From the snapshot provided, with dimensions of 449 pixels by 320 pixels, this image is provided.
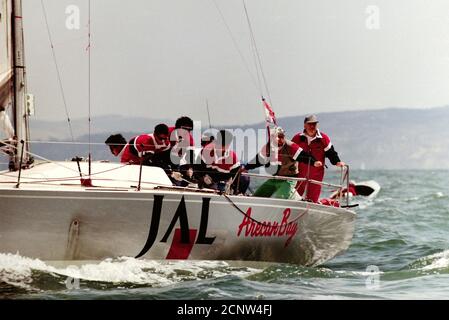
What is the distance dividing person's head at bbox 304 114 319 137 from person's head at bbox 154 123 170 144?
1.96 metres

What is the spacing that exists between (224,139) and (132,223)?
2.45 meters

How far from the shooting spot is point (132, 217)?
9.62 m

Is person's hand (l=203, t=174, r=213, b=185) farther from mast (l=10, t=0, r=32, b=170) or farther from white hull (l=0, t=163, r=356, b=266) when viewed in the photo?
mast (l=10, t=0, r=32, b=170)

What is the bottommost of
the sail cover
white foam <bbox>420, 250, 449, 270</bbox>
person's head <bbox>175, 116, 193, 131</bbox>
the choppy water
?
white foam <bbox>420, 250, 449, 270</bbox>

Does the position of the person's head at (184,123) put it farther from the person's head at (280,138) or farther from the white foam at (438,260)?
the white foam at (438,260)

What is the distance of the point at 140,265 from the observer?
9797 millimetres

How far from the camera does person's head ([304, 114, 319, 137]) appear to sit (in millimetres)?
12391

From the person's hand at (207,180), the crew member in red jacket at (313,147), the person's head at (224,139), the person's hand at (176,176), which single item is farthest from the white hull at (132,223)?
the crew member in red jacket at (313,147)

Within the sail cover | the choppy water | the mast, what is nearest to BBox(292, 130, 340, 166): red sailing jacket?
the choppy water

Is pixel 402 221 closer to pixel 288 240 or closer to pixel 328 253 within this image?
pixel 328 253

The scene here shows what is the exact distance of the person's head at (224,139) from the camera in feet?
38.5

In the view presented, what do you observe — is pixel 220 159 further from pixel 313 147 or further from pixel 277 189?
pixel 313 147

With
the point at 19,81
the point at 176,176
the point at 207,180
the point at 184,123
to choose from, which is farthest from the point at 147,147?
→ the point at 19,81
